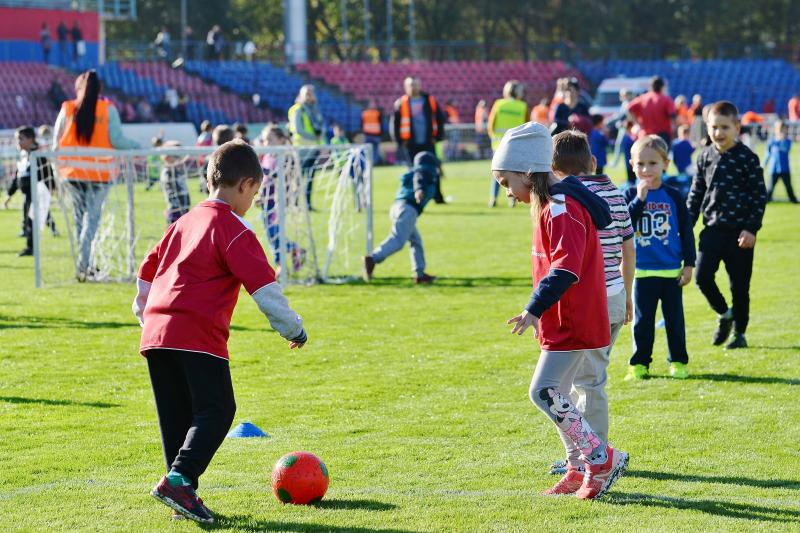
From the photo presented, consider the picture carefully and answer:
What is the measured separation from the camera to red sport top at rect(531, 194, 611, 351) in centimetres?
500

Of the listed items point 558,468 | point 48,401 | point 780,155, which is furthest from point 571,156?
point 780,155

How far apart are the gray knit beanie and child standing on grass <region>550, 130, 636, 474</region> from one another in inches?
15.8

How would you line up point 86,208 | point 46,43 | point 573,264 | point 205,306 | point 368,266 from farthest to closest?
point 46,43, point 368,266, point 86,208, point 573,264, point 205,306

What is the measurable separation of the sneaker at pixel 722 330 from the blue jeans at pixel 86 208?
6471 millimetres

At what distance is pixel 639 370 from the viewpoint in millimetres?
7961

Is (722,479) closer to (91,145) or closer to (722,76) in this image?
(91,145)

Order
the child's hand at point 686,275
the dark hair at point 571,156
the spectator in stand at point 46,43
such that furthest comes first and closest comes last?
the spectator in stand at point 46,43 → the child's hand at point 686,275 → the dark hair at point 571,156

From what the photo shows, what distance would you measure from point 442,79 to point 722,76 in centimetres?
1283

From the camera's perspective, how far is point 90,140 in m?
12.3

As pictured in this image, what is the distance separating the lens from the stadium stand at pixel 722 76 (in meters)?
50.8

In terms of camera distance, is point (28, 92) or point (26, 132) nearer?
point (26, 132)

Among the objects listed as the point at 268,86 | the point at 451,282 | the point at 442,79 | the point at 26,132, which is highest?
the point at 442,79

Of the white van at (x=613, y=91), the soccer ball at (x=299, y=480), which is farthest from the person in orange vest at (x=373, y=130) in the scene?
the soccer ball at (x=299, y=480)

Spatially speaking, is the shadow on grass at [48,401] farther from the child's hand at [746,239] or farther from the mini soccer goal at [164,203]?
the mini soccer goal at [164,203]
